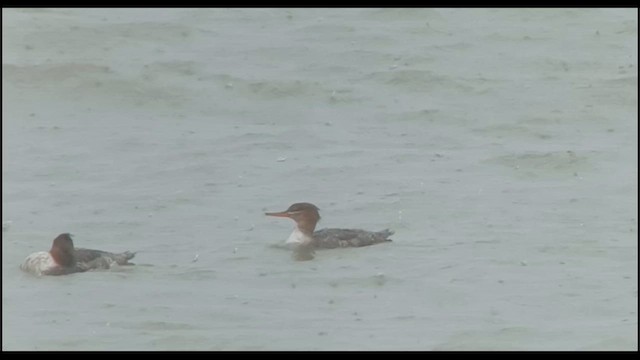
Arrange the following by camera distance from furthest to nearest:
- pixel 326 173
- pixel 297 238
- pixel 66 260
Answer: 1. pixel 326 173
2. pixel 297 238
3. pixel 66 260

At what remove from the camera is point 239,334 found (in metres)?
12.6

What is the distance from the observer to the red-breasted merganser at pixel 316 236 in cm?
1566

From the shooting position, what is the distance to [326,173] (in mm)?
18391

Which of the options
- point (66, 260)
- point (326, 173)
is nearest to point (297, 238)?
point (66, 260)

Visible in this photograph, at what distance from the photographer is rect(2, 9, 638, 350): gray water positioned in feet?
43.3

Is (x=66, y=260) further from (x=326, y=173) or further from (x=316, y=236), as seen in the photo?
(x=326, y=173)

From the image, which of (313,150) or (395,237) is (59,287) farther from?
(313,150)

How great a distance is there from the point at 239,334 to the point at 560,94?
385 inches

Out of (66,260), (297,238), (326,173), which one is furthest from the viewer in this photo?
(326,173)

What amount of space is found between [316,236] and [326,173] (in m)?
2.42

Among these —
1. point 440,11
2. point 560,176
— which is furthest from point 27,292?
point 440,11

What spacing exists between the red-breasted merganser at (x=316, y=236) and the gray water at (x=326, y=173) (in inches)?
6.1
